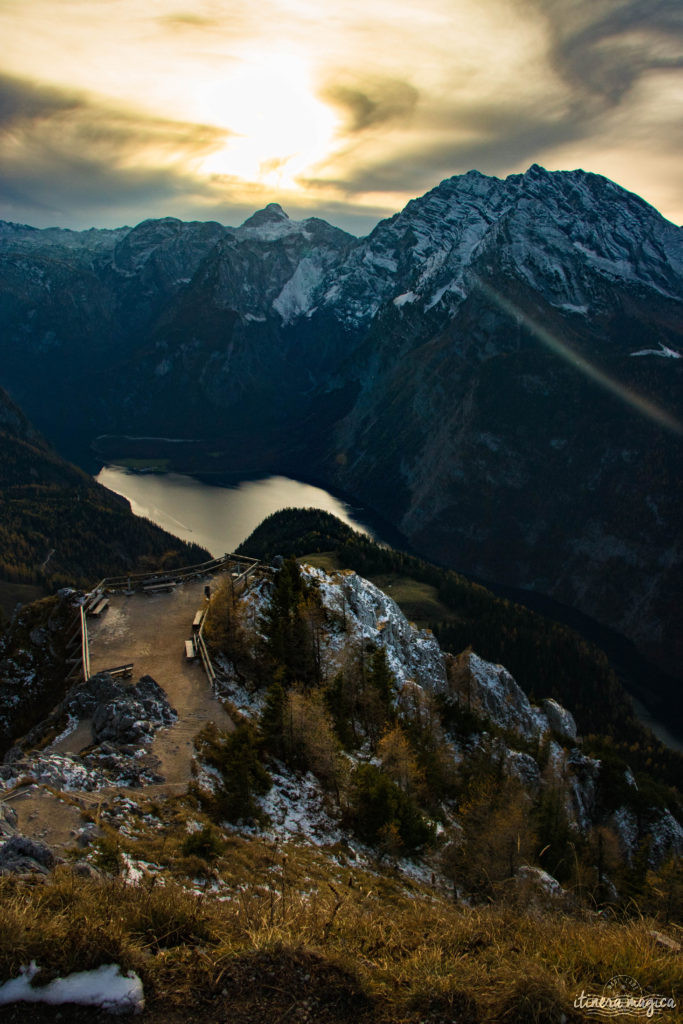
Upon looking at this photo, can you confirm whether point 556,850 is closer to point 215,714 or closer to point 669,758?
point 215,714

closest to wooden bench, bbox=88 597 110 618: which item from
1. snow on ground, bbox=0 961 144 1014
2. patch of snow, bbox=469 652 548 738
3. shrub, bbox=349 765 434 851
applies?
shrub, bbox=349 765 434 851

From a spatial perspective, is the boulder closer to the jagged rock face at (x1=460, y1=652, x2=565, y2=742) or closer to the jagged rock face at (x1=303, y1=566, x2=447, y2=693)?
the jagged rock face at (x1=303, y1=566, x2=447, y2=693)

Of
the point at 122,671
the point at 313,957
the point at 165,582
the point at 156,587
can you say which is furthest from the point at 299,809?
the point at 165,582

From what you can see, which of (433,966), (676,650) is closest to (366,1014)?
(433,966)

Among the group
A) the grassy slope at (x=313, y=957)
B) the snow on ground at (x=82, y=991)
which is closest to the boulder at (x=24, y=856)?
the grassy slope at (x=313, y=957)

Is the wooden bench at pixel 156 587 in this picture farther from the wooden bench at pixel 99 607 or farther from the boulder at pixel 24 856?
the boulder at pixel 24 856

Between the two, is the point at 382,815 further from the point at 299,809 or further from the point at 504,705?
the point at 504,705
